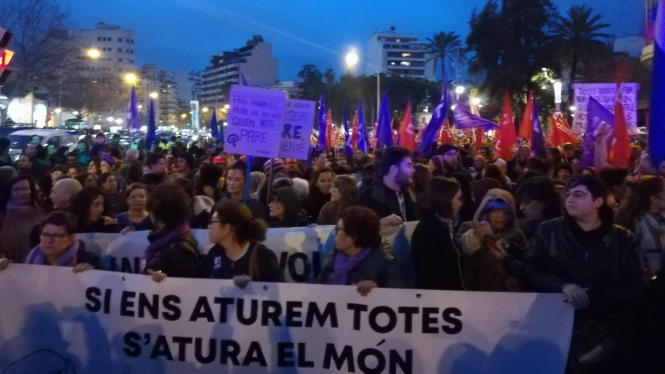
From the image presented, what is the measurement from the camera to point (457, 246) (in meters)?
4.77

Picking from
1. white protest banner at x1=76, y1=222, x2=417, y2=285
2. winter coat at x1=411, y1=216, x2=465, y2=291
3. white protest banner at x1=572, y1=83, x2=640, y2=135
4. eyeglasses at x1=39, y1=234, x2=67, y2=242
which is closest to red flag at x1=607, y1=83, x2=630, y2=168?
white protest banner at x1=572, y1=83, x2=640, y2=135

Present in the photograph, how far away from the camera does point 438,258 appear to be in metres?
4.53

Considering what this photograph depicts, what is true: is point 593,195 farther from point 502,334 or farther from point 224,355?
point 224,355

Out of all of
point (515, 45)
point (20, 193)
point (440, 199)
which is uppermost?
point (515, 45)

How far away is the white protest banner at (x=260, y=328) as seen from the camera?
4215 millimetres

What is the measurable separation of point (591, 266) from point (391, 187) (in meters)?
2.31

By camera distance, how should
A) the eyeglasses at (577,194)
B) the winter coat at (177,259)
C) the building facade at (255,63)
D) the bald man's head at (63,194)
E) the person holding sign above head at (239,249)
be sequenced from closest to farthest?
1. the eyeglasses at (577,194)
2. the person holding sign above head at (239,249)
3. the winter coat at (177,259)
4. the bald man's head at (63,194)
5. the building facade at (255,63)

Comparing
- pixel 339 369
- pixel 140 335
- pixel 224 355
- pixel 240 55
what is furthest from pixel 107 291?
pixel 240 55

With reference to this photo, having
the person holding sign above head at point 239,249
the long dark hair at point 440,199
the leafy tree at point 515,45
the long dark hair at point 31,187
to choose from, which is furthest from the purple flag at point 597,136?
the leafy tree at point 515,45

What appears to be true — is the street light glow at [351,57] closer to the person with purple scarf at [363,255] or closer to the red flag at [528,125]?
the red flag at [528,125]

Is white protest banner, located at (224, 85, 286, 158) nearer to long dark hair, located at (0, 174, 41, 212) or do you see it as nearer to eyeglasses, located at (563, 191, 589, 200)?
long dark hair, located at (0, 174, 41, 212)

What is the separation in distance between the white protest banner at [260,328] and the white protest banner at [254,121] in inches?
120

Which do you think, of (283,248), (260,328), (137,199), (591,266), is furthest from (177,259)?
(591,266)

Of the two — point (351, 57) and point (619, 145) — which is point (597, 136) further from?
point (351, 57)
